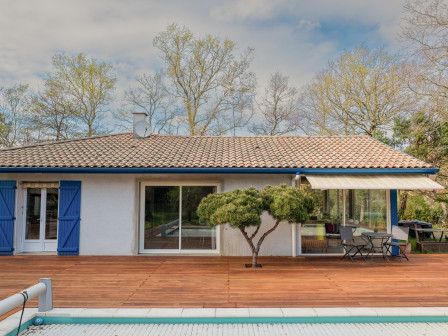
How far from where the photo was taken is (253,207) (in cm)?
1076

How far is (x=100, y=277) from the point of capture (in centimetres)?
1020

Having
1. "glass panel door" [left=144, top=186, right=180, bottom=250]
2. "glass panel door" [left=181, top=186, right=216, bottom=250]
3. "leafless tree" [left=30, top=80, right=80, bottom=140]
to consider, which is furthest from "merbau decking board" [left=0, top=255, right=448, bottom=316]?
"leafless tree" [left=30, top=80, right=80, bottom=140]

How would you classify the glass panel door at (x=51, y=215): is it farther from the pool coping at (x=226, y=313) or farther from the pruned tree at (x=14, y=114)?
the pruned tree at (x=14, y=114)

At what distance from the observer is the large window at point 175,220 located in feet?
45.4

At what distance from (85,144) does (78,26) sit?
11.5 m

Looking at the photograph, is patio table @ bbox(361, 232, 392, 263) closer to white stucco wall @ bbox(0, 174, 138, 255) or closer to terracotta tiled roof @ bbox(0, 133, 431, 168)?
terracotta tiled roof @ bbox(0, 133, 431, 168)

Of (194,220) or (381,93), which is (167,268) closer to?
(194,220)

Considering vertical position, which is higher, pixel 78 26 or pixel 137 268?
pixel 78 26

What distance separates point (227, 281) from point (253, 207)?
99.9 inches

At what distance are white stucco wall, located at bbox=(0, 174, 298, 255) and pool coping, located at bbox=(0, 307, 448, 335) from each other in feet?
20.5

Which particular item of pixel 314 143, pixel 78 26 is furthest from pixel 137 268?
pixel 78 26

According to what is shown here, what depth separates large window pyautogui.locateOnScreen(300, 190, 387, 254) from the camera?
13648 millimetres

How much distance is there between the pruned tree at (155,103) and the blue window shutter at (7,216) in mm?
20700

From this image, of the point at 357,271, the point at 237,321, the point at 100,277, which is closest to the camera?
the point at 237,321
